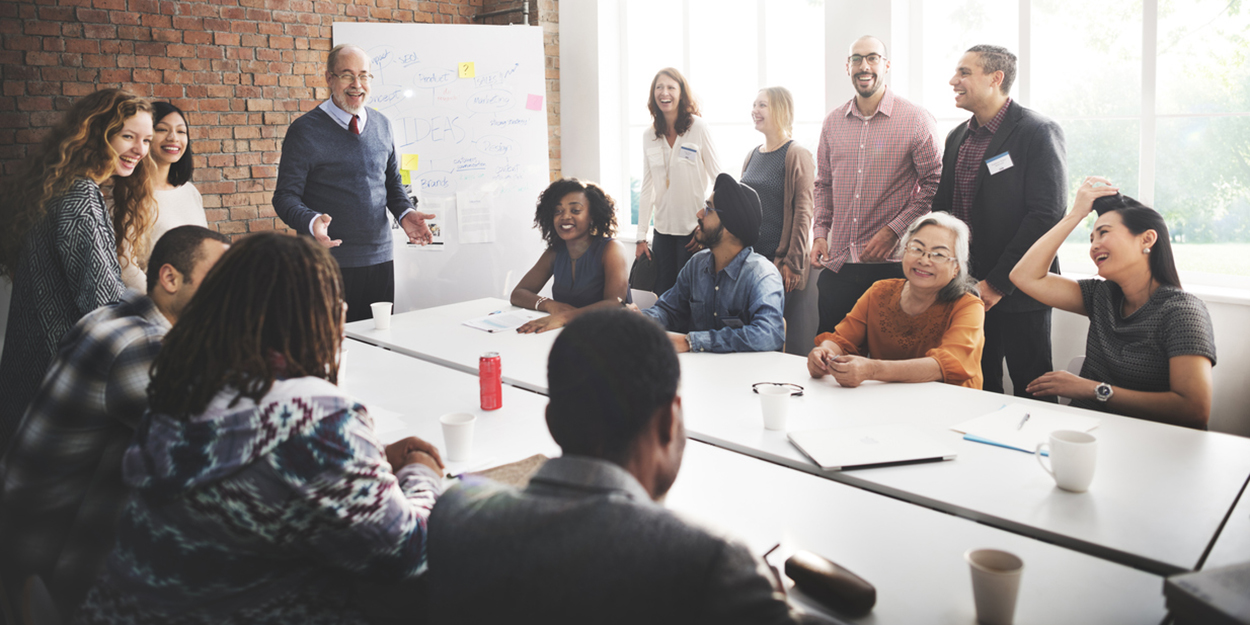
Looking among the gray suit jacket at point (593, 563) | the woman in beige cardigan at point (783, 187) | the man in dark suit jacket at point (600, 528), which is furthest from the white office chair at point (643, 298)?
the gray suit jacket at point (593, 563)

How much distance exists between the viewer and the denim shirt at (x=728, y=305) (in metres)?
2.65

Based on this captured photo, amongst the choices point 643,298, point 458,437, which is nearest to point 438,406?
point 458,437

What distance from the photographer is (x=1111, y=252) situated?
7.36ft

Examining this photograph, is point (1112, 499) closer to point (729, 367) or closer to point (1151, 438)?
point (1151, 438)

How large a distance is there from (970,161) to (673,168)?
1.69 m

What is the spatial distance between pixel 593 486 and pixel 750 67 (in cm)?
483

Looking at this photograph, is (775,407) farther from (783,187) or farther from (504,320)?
(783,187)

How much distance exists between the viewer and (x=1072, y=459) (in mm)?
1472

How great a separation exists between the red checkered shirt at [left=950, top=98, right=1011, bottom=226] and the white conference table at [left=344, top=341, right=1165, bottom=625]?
2.18 m

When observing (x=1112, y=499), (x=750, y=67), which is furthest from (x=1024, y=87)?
(x=1112, y=499)

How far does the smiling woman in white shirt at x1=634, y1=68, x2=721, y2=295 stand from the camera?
445 centimetres

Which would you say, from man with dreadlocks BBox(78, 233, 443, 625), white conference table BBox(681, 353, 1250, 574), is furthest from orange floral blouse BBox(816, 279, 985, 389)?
Result: man with dreadlocks BBox(78, 233, 443, 625)

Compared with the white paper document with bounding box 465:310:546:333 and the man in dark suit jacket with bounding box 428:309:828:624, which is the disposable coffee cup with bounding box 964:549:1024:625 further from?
the white paper document with bounding box 465:310:546:333

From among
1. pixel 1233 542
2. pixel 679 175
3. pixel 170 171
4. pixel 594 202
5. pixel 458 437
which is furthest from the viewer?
pixel 679 175
